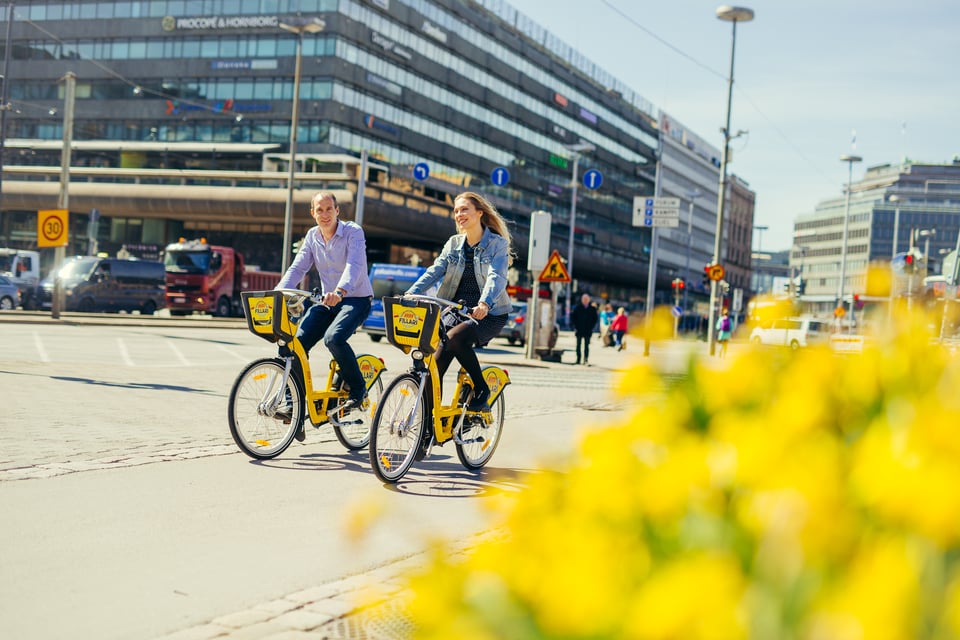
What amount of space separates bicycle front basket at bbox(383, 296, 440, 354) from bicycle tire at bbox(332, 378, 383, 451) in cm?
100

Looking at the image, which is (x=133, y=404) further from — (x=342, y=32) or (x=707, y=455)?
(x=342, y=32)

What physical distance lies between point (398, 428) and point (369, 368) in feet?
3.89

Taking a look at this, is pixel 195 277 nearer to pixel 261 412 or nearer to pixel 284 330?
pixel 284 330

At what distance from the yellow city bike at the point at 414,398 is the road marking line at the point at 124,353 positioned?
348 inches

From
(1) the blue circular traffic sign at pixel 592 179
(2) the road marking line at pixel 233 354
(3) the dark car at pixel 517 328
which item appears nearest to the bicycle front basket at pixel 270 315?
(2) the road marking line at pixel 233 354

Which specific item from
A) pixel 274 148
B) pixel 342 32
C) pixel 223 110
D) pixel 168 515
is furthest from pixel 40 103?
pixel 168 515

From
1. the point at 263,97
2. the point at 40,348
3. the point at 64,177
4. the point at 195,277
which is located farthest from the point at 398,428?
the point at 263,97

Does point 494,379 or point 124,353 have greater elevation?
point 494,379

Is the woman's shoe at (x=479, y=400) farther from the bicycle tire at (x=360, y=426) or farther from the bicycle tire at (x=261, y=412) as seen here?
the bicycle tire at (x=261, y=412)

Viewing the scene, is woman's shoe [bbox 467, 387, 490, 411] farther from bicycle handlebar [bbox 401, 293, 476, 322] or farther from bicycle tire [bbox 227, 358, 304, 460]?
bicycle tire [bbox 227, 358, 304, 460]

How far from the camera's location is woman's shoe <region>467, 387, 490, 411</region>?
6.84 meters

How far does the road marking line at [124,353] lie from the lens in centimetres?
1440

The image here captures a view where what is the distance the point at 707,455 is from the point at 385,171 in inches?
2276

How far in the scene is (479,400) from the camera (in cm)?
686
